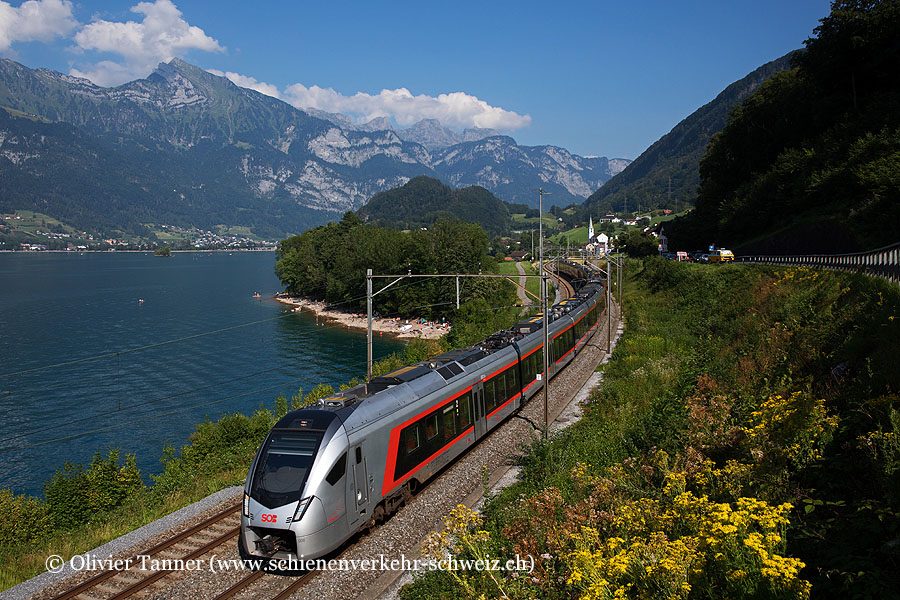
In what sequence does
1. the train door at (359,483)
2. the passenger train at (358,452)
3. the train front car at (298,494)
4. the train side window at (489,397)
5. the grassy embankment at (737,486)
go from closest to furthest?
the grassy embankment at (737,486)
the train front car at (298,494)
the passenger train at (358,452)
the train door at (359,483)
the train side window at (489,397)

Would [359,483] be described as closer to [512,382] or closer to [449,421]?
[449,421]

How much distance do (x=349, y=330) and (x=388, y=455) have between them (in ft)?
199

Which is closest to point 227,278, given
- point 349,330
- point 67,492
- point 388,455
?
point 349,330

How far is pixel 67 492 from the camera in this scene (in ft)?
59.5

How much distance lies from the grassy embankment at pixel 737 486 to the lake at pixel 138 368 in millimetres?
23981

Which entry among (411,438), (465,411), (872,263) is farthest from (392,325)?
(411,438)

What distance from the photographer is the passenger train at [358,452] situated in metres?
10.4

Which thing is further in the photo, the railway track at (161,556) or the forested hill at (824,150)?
the forested hill at (824,150)

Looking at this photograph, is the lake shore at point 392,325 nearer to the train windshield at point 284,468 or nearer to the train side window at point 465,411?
the train side window at point 465,411

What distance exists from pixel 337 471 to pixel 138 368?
1899 inches

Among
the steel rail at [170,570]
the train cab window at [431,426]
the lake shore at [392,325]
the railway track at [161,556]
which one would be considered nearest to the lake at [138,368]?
the lake shore at [392,325]

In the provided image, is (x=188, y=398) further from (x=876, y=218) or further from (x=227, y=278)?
(x=227, y=278)

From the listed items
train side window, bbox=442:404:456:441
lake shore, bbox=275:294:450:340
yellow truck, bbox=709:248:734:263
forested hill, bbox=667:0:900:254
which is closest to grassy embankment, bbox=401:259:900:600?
train side window, bbox=442:404:456:441

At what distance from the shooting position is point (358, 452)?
37.5ft
